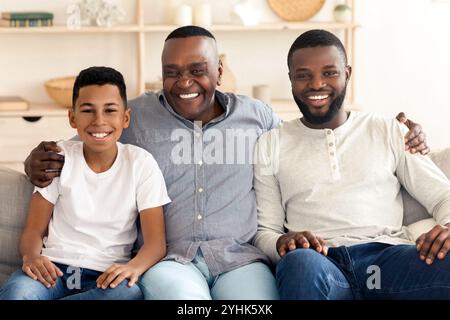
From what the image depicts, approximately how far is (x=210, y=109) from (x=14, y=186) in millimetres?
567

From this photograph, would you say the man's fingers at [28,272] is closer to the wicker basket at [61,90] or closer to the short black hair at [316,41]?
the short black hair at [316,41]

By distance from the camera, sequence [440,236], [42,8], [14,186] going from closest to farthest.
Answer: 1. [440,236]
2. [14,186]
3. [42,8]

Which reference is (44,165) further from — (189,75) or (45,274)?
(189,75)

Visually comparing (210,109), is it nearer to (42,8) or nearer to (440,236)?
(440,236)

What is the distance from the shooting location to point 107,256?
2.06 meters

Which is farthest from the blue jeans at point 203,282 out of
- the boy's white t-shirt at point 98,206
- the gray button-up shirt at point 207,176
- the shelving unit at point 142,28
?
the shelving unit at point 142,28

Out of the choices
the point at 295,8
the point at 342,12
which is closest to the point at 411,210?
the point at 342,12

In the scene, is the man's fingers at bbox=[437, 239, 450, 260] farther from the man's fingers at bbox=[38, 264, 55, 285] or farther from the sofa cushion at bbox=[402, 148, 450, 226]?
the man's fingers at bbox=[38, 264, 55, 285]

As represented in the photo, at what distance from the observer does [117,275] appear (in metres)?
1.95

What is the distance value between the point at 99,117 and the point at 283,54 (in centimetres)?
260

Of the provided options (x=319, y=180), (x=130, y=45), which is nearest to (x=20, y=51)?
(x=130, y=45)

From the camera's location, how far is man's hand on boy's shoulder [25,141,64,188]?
6.87 ft

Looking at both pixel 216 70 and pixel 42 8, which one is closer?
pixel 216 70

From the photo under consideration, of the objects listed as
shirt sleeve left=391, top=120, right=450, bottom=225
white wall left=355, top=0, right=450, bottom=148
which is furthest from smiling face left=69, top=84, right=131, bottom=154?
white wall left=355, top=0, right=450, bottom=148
